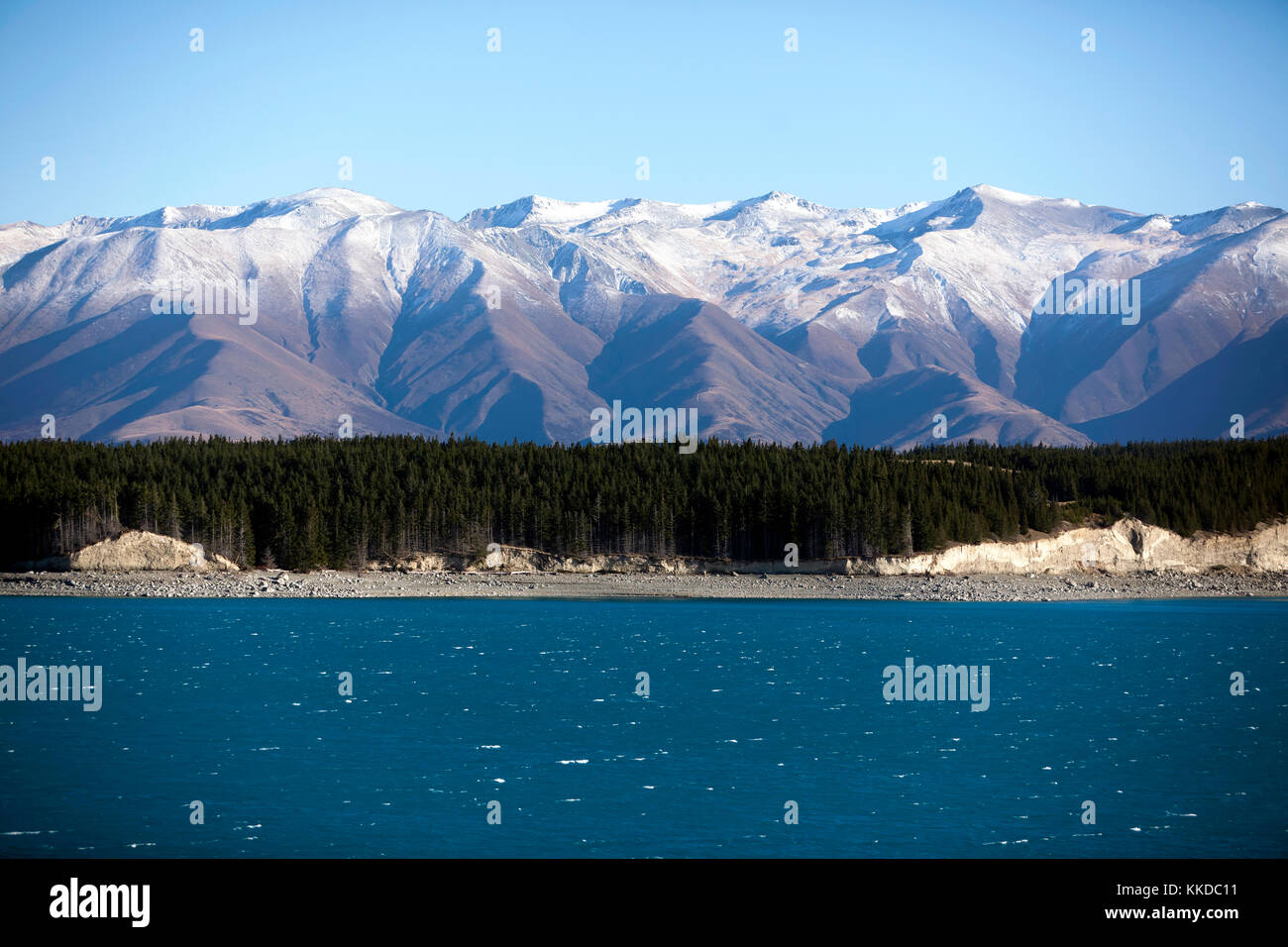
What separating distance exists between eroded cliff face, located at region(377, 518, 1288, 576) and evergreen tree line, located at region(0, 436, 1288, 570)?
1238mm

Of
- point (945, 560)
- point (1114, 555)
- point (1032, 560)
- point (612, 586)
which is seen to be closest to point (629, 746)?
point (612, 586)

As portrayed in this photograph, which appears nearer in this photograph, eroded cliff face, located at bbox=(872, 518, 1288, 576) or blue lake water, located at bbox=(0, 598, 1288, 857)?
blue lake water, located at bbox=(0, 598, 1288, 857)

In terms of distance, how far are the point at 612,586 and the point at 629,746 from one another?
69.2m

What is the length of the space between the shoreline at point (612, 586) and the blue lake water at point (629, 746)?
21.9 m

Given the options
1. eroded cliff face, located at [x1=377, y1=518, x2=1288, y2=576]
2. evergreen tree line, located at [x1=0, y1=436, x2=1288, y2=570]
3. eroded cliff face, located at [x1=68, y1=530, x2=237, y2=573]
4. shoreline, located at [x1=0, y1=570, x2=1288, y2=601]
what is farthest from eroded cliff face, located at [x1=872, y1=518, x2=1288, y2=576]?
eroded cliff face, located at [x1=68, y1=530, x2=237, y2=573]

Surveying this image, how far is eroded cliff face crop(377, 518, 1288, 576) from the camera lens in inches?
4855

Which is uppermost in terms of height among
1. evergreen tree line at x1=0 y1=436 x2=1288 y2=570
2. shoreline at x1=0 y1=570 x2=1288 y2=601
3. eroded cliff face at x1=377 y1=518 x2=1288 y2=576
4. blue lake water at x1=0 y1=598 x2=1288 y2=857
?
evergreen tree line at x1=0 y1=436 x2=1288 y2=570

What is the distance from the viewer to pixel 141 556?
113000 mm

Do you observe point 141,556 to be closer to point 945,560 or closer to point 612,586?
point 612,586

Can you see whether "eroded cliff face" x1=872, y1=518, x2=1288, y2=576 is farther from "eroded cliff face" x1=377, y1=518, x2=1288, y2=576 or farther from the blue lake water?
the blue lake water

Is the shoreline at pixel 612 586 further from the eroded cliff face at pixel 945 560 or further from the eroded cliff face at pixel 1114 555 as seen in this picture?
the eroded cliff face at pixel 1114 555

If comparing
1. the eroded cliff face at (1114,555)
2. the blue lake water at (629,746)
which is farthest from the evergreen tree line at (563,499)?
the blue lake water at (629,746)
